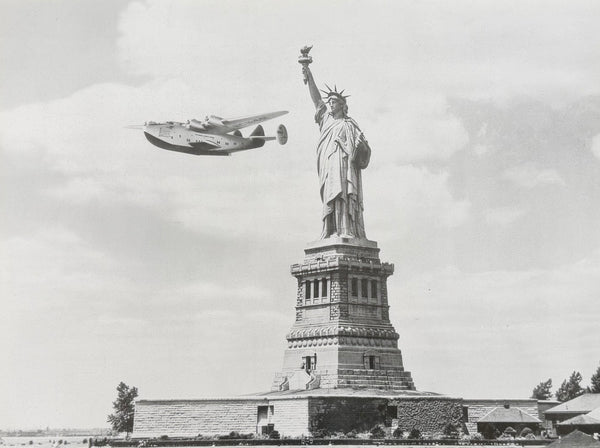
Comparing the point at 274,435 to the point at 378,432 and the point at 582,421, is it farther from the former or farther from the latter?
the point at 582,421

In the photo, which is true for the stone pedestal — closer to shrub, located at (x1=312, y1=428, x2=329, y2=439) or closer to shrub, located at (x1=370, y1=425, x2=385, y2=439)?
shrub, located at (x1=370, y1=425, x2=385, y2=439)

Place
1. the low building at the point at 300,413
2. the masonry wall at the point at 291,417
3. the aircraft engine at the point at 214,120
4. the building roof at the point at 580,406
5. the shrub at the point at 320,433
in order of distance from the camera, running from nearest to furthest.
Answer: the shrub at the point at 320,433, the masonry wall at the point at 291,417, the low building at the point at 300,413, the aircraft engine at the point at 214,120, the building roof at the point at 580,406

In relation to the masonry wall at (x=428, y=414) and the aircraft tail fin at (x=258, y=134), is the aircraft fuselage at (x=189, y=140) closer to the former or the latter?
the aircraft tail fin at (x=258, y=134)

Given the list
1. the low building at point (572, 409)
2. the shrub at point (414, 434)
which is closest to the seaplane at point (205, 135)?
the shrub at point (414, 434)

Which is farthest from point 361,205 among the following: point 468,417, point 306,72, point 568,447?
point 568,447

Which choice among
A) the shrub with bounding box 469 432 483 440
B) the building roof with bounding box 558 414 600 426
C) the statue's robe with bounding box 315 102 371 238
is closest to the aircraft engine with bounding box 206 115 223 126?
the statue's robe with bounding box 315 102 371 238
